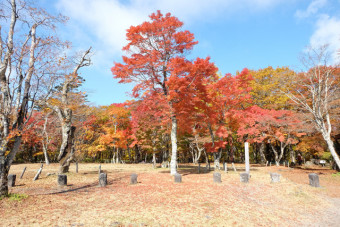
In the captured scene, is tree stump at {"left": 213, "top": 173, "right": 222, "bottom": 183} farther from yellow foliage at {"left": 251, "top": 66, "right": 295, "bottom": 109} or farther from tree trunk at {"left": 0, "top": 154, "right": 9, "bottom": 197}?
yellow foliage at {"left": 251, "top": 66, "right": 295, "bottom": 109}

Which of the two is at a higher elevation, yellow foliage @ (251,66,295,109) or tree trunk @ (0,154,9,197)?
yellow foliage @ (251,66,295,109)

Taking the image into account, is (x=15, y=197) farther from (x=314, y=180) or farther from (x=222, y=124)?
(x=222, y=124)

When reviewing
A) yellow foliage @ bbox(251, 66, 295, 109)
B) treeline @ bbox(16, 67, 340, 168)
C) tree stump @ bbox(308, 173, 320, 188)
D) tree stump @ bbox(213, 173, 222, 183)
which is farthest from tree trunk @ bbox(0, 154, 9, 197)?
yellow foliage @ bbox(251, 66, 295, 109)

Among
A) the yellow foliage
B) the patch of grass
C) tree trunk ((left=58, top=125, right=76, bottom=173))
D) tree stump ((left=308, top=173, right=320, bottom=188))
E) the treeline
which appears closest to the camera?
the patch of grass

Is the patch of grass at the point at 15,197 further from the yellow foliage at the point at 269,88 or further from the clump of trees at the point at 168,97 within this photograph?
the yellow foliage at the point at 269,88

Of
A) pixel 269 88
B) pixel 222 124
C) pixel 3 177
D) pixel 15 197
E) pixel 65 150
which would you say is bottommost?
pixel 15 197

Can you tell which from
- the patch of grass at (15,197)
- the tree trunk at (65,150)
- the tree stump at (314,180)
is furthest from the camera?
the tree trunk at (65,150)

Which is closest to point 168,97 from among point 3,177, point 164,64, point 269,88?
point 164,64

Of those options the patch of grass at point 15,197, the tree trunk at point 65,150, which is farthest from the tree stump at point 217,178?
the tree trunk at point 65,150

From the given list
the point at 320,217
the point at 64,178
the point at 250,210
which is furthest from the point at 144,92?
the point at 320,217

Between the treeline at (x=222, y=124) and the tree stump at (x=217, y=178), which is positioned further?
the treeline at (x=222, y=124)

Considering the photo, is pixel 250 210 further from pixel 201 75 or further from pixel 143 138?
pixel 143 138

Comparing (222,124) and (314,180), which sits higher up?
(222,124)

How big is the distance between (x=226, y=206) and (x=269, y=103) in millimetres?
26345
